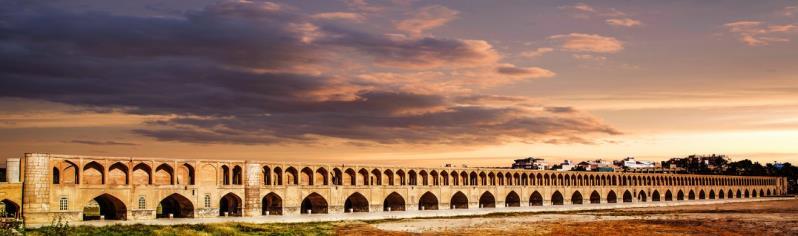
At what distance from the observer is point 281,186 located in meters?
59.1

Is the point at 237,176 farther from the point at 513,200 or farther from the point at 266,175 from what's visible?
the point at 513,200

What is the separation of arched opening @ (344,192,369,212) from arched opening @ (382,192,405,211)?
7.68 feet

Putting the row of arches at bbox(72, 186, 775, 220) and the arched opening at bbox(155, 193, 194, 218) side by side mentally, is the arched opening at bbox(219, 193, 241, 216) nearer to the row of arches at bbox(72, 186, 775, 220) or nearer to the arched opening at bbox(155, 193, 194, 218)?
the row of arches at bbox(72, 186, 775, 220)

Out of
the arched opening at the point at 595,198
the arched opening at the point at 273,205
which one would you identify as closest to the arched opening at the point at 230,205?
the arched opening at the point at 273,205

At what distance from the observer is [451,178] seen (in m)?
80.1

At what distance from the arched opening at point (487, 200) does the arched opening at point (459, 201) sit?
13.3 ft

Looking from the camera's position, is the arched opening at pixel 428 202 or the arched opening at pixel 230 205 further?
the arched opening at pixel 428 202

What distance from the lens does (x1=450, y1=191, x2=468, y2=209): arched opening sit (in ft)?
262

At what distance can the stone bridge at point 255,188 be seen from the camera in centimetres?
4612

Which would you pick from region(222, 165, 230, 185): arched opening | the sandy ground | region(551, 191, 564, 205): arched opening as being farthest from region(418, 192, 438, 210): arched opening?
region(551, 191, 564, 205): arched opening

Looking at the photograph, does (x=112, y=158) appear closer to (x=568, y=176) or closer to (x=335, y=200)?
(x=335, y=200)

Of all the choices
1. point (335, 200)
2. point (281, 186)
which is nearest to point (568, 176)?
point (335, 200)

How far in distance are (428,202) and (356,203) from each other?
33.2 ft

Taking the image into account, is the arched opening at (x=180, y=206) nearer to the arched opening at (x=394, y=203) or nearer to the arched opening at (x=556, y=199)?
the arched opening at (x=394, y=203)
